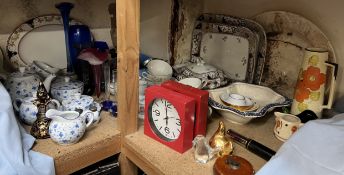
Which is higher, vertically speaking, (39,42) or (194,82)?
(39,42)

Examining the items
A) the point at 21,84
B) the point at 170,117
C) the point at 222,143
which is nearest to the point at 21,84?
the point at 21,84

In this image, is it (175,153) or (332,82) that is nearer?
(175,153)

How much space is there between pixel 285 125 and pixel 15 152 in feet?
2.18

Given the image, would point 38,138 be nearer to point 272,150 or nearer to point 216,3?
point 272,150

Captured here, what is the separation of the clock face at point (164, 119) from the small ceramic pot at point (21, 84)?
36 centimetres

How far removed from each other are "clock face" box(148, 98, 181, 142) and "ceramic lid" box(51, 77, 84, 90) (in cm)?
28

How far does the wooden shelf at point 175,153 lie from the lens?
2.21 ft

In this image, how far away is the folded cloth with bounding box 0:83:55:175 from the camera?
1.97 ft

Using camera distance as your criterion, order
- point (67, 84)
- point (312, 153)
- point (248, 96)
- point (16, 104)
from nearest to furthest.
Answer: point (312, 153) < point (16, 104) < point (67, 84) < point (248, 96)

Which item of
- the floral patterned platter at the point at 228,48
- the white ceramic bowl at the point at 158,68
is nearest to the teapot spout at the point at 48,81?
the white ceramic bowl at the point at 158,68

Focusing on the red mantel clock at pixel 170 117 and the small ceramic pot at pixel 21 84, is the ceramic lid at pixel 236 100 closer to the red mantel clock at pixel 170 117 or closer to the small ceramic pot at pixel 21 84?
the red mantel clock at pixel 170 117

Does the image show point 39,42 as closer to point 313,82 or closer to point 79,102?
point 79,102

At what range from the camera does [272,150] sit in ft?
2.39

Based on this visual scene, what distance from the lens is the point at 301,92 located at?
2.82 feet
